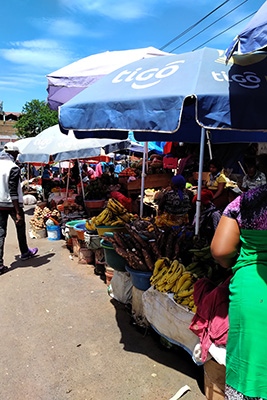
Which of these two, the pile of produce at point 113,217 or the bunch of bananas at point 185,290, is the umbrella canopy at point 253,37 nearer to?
the bunch of bananas at point 185,290

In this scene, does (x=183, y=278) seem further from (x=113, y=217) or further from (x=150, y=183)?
(x=150, y=183)

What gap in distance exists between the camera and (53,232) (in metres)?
8.35

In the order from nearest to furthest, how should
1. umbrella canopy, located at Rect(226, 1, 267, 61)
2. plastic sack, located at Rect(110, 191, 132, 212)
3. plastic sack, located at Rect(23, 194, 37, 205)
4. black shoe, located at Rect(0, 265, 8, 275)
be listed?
umbrella canopy, located at Rect(226, 1, 267, 61)
black shoe, located at Rect(0, 265, 8, 275)
plastic sack, located at Rect(110, 191, 132, 212)
plastic sack, located at Rect(23, 194, 37, 205)

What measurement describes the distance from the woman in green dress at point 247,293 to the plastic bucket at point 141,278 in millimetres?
1629

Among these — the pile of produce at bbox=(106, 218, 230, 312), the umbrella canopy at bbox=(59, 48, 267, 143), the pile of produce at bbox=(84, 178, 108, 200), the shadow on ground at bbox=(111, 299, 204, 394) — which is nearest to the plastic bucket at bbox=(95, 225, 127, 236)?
the pile of produce at bbox=(106, 218, 230, 312)

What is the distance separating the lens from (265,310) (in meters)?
1.73

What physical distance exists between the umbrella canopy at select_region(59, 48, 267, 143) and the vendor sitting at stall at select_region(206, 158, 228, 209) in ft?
10.8

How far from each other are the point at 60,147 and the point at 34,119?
36.2 meters

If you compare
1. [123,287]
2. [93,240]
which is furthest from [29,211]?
[123,287]

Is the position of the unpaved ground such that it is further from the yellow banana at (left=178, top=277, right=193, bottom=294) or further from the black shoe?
the yellow banana at (left=178, top=277, right=193, bottom=294)

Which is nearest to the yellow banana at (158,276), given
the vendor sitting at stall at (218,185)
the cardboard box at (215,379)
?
the cardboard box at (215,379)

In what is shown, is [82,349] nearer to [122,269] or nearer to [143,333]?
[143,333]

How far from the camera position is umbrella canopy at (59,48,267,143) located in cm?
229

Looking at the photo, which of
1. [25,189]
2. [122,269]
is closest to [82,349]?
[122,269]
